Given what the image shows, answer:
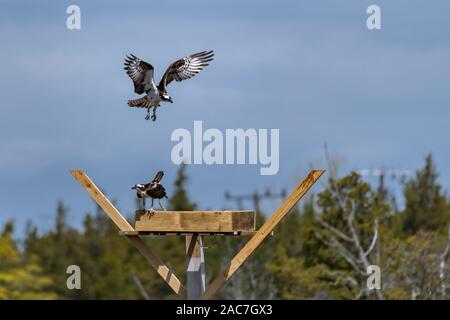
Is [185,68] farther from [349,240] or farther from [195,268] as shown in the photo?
[349,240]

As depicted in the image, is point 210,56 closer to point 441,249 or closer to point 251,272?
point 441,249

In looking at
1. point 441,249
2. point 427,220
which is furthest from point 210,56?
point 427,220

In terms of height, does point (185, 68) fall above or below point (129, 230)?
above

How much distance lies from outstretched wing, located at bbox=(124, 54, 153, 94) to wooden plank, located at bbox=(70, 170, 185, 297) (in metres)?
0.98

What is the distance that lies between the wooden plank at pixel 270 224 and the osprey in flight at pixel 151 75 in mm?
1461

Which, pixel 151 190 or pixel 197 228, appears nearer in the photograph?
pixel 197 228

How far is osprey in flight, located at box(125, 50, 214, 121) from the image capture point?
12.3 metres

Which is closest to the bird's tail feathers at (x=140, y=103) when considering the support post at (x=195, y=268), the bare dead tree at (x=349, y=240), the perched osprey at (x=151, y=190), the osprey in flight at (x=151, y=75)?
the osprey in flight at (x=151, y=75)

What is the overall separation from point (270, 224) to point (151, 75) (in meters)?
1.82

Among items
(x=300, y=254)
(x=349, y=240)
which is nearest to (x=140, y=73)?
(x=349, y=240)

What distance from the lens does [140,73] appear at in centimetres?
1236
